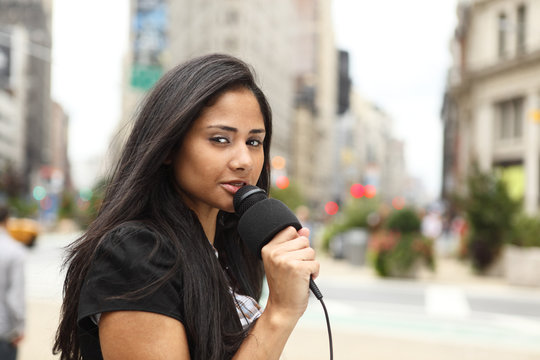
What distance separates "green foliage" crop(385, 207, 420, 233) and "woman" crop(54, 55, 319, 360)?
55.6ft

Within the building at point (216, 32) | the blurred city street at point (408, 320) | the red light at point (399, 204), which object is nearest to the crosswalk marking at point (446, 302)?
the blurred city street at point (408, 320)

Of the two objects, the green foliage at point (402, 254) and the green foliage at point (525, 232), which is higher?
the green foliage at point (525, 232)

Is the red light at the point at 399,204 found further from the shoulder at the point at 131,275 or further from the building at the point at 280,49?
the shoulder at the point at 131,275

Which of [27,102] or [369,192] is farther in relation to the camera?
[27,102]

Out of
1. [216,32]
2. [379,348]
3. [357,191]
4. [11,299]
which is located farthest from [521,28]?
[216,32]

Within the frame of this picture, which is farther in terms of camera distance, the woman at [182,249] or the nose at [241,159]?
the nose at [241,159]

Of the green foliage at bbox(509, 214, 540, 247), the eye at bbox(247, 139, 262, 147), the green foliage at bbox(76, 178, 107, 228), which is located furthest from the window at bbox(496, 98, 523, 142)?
the eye at bbox(247, 139, 262, 147)

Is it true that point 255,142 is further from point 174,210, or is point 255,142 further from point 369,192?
point 369,192

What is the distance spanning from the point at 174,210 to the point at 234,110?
0.33 meters

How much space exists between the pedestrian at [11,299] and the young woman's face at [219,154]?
3.60m

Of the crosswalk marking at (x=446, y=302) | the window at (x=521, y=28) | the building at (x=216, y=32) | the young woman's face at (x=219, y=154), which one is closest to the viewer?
the young woman's face at (x=219, y=154)

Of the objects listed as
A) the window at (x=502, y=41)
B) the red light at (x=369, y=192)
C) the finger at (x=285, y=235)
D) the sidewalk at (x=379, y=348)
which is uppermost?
the window at (x=502, y=41)

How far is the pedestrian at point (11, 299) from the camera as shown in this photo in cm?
463

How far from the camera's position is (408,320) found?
11555mm
